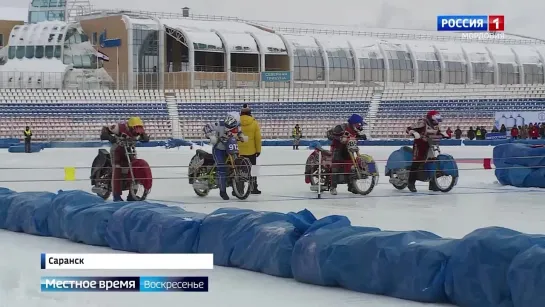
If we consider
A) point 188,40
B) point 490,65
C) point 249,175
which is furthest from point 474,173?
point 490,65

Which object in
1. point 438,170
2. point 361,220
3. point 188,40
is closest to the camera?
point 361,220

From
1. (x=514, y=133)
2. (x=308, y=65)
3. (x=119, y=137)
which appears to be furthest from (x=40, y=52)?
(x=119, y=137)

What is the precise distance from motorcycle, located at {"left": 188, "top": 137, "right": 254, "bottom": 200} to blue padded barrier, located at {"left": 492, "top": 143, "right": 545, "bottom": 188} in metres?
5.57

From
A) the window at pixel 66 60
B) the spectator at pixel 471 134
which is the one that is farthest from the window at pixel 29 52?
the spectator at pixel 471 134

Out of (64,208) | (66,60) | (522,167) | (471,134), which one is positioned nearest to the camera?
(64,208)

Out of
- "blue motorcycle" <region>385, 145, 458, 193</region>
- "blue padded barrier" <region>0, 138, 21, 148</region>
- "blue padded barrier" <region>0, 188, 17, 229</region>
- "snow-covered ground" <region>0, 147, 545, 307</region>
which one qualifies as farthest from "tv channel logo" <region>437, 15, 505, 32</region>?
"blue padded barrier" <region>0, 188, 17, 229</region>

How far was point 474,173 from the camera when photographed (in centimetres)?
2320

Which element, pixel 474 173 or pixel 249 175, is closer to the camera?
pixel 249 175

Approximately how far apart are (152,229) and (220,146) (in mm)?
6653

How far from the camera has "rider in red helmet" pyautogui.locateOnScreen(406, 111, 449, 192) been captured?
17.6 metres

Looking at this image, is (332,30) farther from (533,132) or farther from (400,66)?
(533,132)

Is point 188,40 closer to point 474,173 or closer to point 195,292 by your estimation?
point 474,173

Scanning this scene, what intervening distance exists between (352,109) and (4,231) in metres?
47.3
